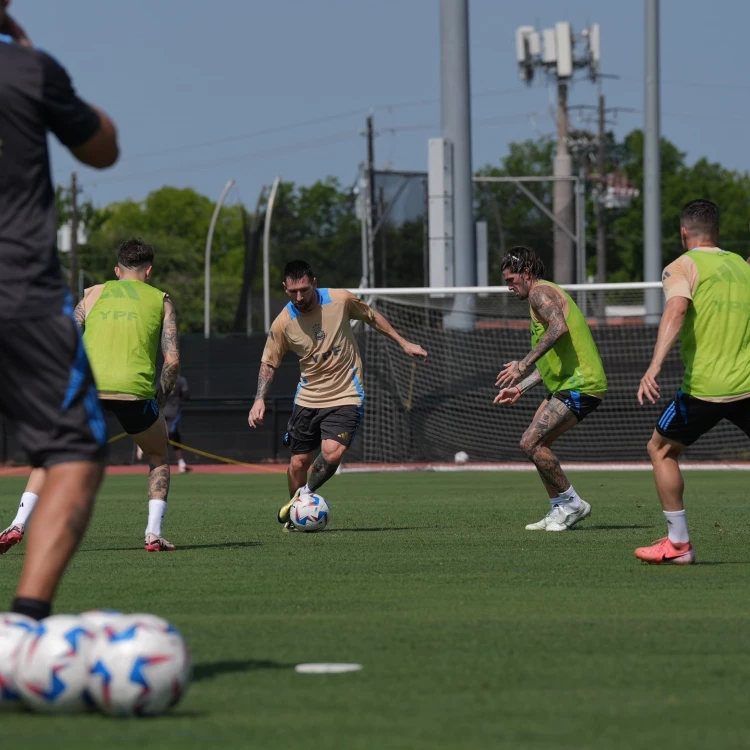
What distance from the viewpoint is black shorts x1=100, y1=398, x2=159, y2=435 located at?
32.2 feet

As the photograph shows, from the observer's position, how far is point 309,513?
1122 cm

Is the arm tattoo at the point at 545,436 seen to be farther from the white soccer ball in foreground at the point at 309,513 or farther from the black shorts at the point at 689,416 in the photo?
the black shorts at the point at 689,416

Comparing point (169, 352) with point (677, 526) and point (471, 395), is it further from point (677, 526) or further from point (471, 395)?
point (471, 395)

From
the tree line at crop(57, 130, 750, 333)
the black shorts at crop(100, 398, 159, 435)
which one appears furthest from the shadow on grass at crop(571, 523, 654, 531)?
the tree line at crop(57, 130, 750, 333)

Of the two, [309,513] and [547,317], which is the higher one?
[547,317]

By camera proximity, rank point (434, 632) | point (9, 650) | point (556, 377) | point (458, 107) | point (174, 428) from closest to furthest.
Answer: point (9, 650), point (434, 632), point (556, 377), point (458, 107), point (174, 428)

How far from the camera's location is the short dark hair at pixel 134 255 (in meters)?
9.98

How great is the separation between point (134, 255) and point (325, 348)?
245 centimetres

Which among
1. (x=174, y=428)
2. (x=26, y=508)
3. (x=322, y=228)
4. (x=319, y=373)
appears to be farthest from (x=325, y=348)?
(x=322, y=228)

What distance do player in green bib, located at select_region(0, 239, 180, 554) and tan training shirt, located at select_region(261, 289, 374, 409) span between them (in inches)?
83.5

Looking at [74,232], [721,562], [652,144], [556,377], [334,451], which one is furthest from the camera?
[74,232]

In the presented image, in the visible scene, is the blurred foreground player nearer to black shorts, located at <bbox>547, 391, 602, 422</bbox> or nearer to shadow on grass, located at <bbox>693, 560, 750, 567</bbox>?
shadow on grass, located at <bbox>693, 560, 750, 567</bbox>

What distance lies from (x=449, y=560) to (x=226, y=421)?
63.9 feet

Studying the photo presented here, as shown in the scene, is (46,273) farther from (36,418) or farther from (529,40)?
(529,40)
